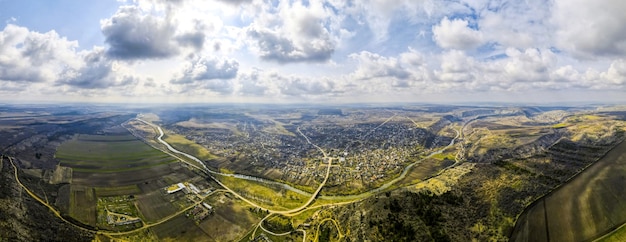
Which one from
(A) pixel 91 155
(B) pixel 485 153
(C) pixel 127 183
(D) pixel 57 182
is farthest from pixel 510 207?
(A) pixel 91 155

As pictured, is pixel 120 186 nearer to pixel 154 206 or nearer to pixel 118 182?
pixel 118 182

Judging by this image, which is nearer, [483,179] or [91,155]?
[483,179]

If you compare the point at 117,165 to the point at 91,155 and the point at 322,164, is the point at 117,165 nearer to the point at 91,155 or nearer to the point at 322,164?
the point at 91,155

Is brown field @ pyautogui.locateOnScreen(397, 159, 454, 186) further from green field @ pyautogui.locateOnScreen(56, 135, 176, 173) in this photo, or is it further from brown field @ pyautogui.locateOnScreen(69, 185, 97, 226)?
green field @ pyautogui.locateOnScreen(56, 135, 176, 173)

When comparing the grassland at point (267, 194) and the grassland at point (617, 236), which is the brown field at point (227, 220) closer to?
the grassland at point (267, 194)

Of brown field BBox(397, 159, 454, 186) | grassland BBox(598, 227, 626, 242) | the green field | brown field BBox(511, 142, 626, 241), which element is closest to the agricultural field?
the green field

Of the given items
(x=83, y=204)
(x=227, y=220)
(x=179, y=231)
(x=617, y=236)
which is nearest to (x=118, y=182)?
(x=83, y=204)
